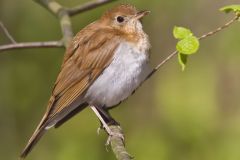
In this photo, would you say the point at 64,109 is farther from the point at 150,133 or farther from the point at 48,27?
the point at 48,27

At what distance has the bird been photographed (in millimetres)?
6164

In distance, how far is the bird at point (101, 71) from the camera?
616 cm

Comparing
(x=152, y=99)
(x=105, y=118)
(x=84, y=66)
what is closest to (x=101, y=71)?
(x=84, y=66)

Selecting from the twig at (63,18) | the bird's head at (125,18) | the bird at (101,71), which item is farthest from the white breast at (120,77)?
the twig at (63,18)

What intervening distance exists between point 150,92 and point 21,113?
55.2 inches

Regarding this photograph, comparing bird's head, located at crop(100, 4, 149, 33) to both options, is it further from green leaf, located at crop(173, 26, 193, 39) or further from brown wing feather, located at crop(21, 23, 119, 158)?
green leaf, located at crop(173, 26, 193, 39)

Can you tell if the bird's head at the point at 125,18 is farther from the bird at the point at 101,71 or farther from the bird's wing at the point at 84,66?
the bird's wing at the point at 84,66

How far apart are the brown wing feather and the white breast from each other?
0.06 m

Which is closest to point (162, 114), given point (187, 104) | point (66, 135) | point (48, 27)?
point (187, 104)

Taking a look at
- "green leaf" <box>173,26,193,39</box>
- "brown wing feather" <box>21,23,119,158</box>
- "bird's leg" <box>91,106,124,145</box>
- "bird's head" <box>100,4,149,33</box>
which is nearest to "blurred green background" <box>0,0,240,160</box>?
"bird's leg" <box>91,106,124,145</box>

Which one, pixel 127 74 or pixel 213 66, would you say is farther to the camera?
pixel 213 66

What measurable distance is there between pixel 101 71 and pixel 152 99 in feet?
6.65

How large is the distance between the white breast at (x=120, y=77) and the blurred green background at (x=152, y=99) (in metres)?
0.94

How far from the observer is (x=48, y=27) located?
8.05m
